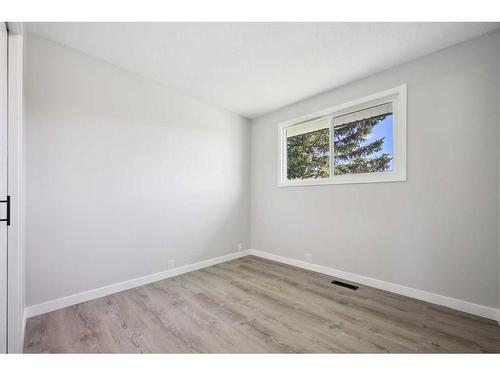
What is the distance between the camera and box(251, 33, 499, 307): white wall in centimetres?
201

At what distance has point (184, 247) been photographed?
3168 mm

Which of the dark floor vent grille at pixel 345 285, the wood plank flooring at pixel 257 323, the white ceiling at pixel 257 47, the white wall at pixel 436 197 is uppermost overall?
the white ceiling at pixel 257 47

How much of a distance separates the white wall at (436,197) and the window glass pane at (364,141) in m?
0.24

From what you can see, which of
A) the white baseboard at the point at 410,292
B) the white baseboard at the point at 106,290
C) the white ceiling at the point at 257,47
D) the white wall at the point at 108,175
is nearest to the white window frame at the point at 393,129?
the white ceiling at the point at 257,47

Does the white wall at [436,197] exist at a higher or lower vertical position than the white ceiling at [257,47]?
lower

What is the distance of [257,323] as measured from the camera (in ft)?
6.29

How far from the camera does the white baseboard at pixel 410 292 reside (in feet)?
6.54

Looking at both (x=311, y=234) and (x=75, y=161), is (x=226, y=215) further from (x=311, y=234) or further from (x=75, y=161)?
(x=75, y=161)

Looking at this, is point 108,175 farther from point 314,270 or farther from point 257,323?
point 314,270

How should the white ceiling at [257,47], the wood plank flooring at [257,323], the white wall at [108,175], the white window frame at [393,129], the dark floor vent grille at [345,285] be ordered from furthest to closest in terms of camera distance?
the dark floor vent grille at [345,285] < the white window frame at [393,129] < the white wall at [108,175] < the white ceiling at [257,47] < the wood plank flooring at [257,323]

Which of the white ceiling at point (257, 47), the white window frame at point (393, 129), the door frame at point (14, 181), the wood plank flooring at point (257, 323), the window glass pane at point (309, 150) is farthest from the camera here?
the window glass pane at point (309, 150)

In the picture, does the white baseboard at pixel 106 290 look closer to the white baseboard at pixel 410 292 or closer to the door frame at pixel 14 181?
the door frame at pixel 14 181

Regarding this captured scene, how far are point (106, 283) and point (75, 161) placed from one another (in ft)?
4.46
